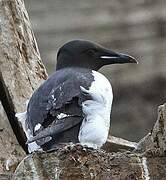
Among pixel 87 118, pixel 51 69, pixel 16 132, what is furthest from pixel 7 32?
pixel 51 69

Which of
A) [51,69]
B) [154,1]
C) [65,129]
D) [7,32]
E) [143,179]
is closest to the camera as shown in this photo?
[143,179]

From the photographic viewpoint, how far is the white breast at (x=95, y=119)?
19.1 ft

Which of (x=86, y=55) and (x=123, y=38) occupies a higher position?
(x=86, y=55)

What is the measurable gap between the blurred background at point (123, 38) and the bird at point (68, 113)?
5542mm

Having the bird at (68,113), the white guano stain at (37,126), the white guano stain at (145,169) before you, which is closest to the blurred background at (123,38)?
the bird at (68,113)

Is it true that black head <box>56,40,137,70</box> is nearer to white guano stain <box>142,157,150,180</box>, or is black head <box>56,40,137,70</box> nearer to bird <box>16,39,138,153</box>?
bird <box>16,39,138,153</box>

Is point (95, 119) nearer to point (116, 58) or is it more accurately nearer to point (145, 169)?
point (116, 58)

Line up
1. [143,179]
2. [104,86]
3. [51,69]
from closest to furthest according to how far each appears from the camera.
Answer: [143,179], [104,86], [51,69]

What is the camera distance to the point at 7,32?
6766 mm

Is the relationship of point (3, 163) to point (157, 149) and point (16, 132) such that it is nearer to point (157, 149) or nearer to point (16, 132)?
point (16, 132)

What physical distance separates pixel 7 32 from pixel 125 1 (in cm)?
645

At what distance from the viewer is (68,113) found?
579 centimetres

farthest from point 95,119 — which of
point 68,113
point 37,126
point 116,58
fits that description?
point 116,58

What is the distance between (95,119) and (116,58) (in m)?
0.71
